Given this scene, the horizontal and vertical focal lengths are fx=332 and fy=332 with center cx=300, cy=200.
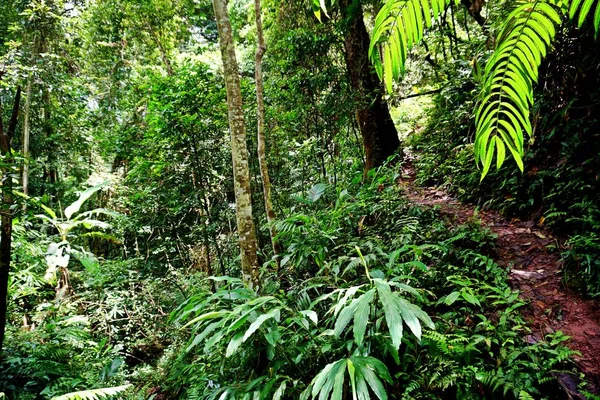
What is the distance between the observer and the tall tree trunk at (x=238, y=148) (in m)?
3.44

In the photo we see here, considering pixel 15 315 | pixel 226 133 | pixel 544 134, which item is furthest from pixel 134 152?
pixel 544 134

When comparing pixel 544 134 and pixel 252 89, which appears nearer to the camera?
pixel 544 134

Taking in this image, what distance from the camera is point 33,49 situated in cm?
689

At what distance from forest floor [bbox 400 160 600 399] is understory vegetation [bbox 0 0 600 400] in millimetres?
62

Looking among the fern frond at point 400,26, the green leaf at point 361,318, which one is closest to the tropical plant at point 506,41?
the fern frond at point 400,26

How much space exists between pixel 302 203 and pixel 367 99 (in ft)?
6.34

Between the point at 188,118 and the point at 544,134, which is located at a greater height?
the point at 188,118

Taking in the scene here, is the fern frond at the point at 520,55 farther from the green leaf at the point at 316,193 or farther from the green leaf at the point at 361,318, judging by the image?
the green leaf at the point at 316,193

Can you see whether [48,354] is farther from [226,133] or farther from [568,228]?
[568,228]

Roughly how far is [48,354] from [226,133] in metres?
3.76

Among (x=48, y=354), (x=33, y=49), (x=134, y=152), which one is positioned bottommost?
(x=48, y=354)

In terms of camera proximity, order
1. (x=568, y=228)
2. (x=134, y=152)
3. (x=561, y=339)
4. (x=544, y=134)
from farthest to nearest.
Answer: (x=134, y=152) < (x=544, y=134) < (x=568, y=228) < (x=561, y=339)

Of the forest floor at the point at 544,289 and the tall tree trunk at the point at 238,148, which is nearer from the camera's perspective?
the forest floor at the point at 544,289

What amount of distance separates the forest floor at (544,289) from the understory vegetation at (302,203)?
6 cm
